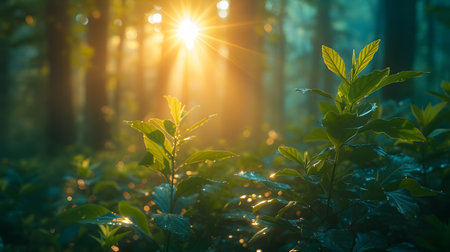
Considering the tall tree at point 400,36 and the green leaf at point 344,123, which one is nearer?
the green leaf at point 344,123

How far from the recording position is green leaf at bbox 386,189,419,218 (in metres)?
1.21

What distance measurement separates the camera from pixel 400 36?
5754 mm

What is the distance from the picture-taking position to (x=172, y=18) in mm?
8383

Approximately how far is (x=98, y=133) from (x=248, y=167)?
10.1 m

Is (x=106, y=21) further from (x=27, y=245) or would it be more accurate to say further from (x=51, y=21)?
(x=27, y=245)

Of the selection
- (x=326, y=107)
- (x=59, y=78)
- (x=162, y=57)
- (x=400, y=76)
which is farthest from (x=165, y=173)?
(x=162, y=57)

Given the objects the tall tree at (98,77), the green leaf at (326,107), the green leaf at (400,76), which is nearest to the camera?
the green leaf at (400,76)

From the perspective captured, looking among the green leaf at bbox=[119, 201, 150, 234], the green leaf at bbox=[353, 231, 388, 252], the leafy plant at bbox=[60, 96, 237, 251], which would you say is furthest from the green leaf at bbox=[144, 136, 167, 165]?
the green leaf at bbox=[353, 231, 388, 252]

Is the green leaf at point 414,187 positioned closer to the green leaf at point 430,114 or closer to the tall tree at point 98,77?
the green leaf at point 430,114

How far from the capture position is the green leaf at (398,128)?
128 cm

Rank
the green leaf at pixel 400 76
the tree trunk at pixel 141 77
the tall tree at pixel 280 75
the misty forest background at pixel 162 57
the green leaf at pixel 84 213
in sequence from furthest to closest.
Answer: the tall tree at pixel 280 75
the tree trunk at pixel 141 77
the misty forest background at pixel 162 57
the green leaf at pixel 84 213
the green leaf at pixel 400 76

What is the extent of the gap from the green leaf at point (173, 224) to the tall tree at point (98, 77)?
34.0 ft

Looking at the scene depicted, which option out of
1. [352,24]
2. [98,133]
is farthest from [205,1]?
[352,24]

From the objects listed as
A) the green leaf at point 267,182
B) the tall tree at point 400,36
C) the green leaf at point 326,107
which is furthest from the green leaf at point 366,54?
the tall tree at point 400,36
